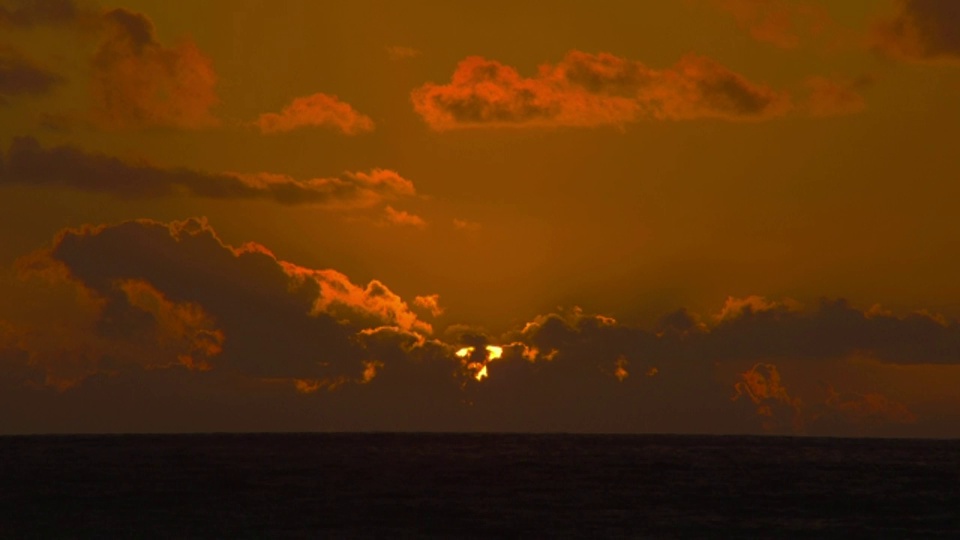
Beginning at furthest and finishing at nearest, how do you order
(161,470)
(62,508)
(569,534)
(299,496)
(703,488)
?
1. (161,470)
2. (703,488)
3. (299,496)
4. (62,508)
5. (569,534)

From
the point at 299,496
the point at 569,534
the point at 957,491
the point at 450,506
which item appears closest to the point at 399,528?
the point at 569,534

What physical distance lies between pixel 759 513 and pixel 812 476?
70800 millimetres

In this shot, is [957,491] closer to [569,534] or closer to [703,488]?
[703,488]

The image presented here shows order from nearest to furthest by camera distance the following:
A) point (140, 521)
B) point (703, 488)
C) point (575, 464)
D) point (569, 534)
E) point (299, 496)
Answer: point (569, 534) → point (140, 521) → point (299, 496) → point (703, 488) → point (575, 464)

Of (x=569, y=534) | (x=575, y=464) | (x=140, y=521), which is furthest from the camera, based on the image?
(x=575, y=464)

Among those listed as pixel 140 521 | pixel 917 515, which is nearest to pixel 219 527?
pixel 140 521

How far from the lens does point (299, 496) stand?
112 m

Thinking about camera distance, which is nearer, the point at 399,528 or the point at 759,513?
the point at 399,528

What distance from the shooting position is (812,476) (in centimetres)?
16850

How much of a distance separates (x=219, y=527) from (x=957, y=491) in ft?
284

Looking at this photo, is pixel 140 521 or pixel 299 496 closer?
pixel 140 521

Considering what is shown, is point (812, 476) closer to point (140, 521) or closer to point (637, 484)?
point (637, 484)

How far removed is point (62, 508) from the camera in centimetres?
10050

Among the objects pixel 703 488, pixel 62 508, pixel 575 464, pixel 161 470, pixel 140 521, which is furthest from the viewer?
pixel 575 464
